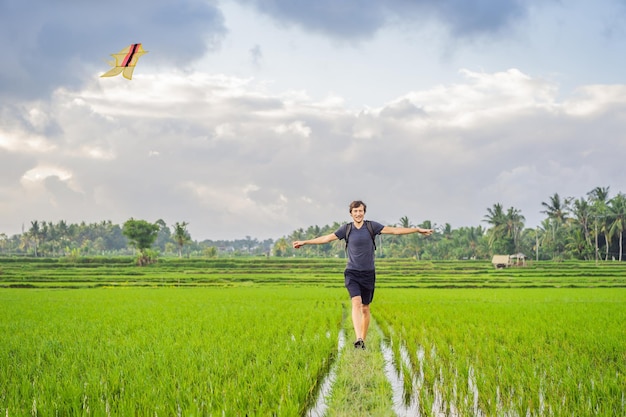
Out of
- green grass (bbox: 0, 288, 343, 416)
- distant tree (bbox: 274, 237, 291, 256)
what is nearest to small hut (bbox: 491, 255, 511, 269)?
green grass (bbox: 0, 288, 343, 416)

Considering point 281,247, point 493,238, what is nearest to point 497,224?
point 493,238

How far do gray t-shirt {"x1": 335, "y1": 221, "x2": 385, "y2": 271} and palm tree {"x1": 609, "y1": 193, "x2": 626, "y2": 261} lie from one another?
53700 millimetres

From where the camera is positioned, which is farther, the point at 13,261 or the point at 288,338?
the point at 13,261

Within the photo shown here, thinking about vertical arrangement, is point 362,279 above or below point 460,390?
above

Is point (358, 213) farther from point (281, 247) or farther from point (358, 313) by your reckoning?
point (281, 247)

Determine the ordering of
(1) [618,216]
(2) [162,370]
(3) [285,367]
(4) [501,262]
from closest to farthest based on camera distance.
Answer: (2) [162,370] → (3) [285,367] → (4) [501,262] → (1) [618,216]

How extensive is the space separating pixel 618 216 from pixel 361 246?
55.9 meters

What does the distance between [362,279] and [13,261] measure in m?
53.9

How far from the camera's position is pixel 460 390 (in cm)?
372

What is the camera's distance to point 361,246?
5.36 metres

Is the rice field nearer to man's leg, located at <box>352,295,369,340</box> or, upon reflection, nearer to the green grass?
the green grass

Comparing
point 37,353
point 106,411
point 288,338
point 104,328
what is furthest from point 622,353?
point 104,328

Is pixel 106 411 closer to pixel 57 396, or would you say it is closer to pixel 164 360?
pixel 57 396

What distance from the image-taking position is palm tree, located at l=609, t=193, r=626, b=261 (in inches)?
2041
